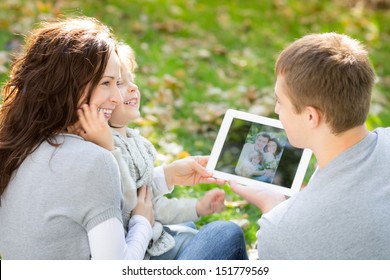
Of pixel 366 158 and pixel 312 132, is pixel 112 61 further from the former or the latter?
pixel 366 158

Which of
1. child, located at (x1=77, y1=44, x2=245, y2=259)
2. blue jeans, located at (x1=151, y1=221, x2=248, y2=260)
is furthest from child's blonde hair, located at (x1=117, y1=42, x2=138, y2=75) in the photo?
blue jeans, located at (x1=151, y1=221, x2=248, y2=260)

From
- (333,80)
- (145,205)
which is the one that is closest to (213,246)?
(145,205)

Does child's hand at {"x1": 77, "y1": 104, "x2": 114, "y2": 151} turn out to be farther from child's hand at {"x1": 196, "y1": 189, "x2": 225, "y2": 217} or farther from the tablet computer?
child's hand at {"x1": 196, "y1": 189, "x2": 225, "y2": 217}

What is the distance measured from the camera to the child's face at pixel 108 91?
2.21 meters

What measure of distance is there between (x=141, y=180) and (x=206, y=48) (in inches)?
123

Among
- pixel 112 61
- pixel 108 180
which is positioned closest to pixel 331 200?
pixel 108 180

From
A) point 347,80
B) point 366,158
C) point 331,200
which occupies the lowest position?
point 331,200

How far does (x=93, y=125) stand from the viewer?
7.08ft

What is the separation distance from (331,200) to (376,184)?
16 cm

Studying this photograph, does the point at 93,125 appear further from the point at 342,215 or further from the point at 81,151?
the point at 342,215

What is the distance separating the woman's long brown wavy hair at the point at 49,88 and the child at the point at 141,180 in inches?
10.1

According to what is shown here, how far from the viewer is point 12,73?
7.65 ft

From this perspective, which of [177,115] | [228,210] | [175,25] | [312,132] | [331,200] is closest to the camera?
[331,200]

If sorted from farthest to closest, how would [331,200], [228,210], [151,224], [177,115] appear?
[177,115]
[228,210]
[151,224]
[331,200]
